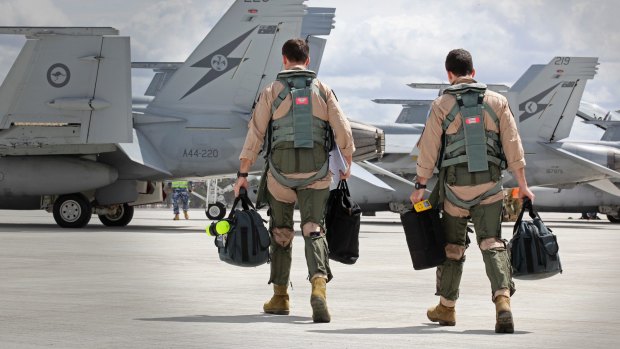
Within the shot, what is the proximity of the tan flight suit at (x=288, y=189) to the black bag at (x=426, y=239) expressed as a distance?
0.67 m

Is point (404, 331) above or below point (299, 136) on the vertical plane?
below

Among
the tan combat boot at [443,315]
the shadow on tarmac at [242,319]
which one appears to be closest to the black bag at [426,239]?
the tan combat boot at [443,315]

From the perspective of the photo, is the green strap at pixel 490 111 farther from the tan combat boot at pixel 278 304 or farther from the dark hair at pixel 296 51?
the tan combat boot at pixel 278 304

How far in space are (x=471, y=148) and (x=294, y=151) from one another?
1333 mm

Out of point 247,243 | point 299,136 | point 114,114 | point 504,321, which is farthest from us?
point 114,114

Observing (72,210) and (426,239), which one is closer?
(426,239)

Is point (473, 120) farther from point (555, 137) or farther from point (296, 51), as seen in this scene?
point (555, 137)

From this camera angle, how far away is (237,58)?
75.7 ft

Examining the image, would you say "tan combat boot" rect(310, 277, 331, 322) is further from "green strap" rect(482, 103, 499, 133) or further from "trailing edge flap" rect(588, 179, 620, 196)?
"trailing edge flap" rect(588, 179, 620, 196)

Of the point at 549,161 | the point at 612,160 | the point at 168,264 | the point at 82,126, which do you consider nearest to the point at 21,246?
the point at 168,264

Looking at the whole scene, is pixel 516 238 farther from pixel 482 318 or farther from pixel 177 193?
pixel 177 193

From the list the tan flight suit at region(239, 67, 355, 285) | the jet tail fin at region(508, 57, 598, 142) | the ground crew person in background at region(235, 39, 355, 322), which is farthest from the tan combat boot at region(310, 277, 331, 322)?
the jet tail fin at region(508, 57, 598, 142)

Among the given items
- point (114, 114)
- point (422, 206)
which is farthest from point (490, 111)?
point (114, 114)

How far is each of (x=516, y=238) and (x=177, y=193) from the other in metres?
32.9
